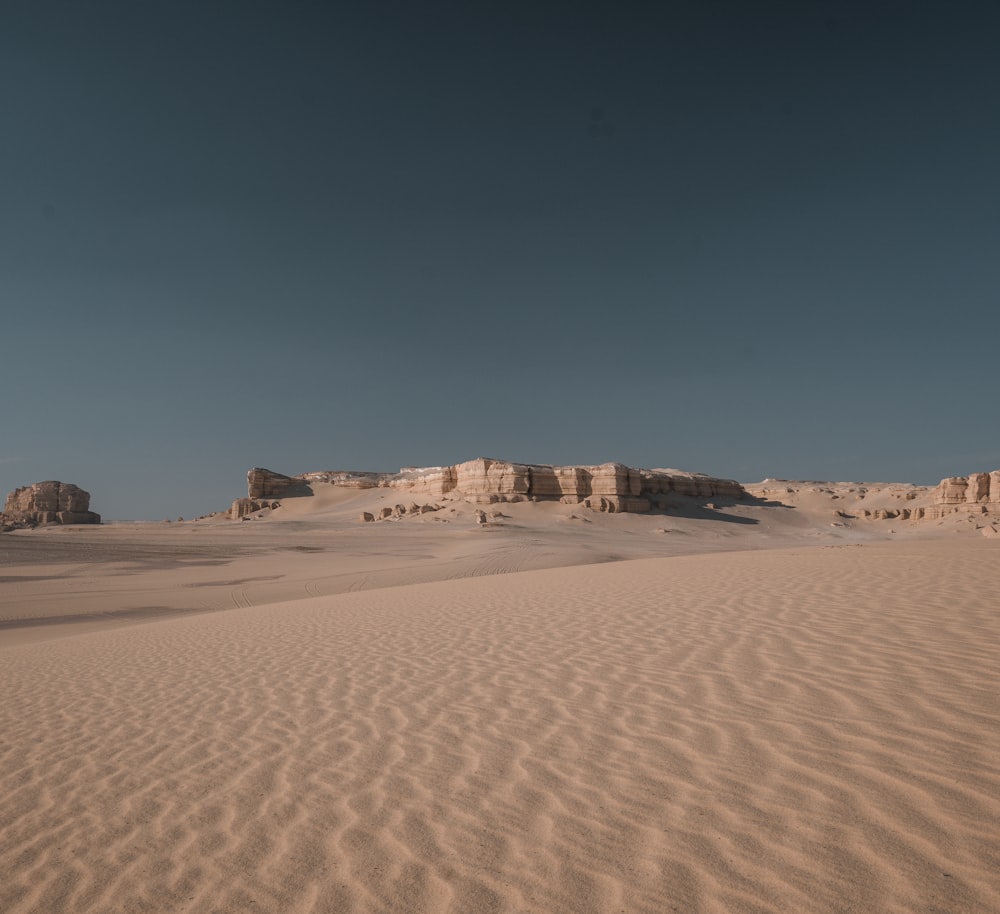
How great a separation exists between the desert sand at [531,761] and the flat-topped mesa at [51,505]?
5474cm

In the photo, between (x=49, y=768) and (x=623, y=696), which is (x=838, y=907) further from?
(x=49, y=768)

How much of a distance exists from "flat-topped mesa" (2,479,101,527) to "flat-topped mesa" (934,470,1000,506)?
7561 cm

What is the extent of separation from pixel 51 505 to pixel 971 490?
7949 cm

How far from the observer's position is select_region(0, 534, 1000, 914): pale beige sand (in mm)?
2785

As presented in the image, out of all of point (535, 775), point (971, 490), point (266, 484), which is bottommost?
point (535, 775)

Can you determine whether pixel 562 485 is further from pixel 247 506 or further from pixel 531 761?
pixel 531 761

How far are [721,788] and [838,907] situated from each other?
1.01 meters

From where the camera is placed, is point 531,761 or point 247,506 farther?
point 247,506

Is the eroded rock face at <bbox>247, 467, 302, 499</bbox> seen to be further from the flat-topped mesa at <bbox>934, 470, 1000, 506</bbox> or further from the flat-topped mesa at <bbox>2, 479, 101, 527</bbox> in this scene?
the flat-topped mesa at <bbox>934, 470, 1000, 506</bbox>

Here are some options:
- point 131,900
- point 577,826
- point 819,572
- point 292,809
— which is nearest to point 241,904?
point 131,900

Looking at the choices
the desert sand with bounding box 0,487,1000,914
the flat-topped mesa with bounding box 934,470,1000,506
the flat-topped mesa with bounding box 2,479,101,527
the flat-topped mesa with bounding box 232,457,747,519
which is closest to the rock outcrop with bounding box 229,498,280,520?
the flat-topped mesa with bounding box 232,457,747,519

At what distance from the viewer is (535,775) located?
3.84 m

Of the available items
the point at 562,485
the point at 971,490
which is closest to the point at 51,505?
the point at 562,485

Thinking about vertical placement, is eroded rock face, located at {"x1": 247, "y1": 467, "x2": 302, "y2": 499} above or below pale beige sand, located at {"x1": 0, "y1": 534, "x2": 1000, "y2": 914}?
above
